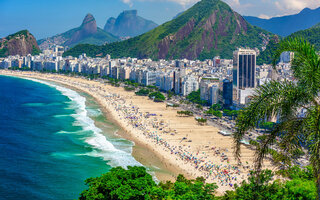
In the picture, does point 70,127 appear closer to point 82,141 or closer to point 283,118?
point 82,141

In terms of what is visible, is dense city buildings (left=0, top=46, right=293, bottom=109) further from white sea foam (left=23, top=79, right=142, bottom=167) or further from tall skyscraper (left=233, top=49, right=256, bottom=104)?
white sea foam (left=23, top=79, right=142, bottom=167)

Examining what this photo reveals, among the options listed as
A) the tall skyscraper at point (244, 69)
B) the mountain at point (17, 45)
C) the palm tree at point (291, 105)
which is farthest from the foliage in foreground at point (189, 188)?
the mountain at point (17, 45)

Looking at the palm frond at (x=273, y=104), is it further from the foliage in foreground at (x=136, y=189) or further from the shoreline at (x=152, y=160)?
the shoreline at (x=152, y=160)

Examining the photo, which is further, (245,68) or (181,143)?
(245,68)

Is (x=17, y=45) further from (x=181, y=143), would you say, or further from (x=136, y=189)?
(x=136, y=189)

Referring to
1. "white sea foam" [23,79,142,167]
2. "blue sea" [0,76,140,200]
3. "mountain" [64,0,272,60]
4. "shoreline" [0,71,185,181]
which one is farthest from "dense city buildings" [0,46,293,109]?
"mountain" [64,0,272,60]

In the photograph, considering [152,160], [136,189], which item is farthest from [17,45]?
[136,189]
